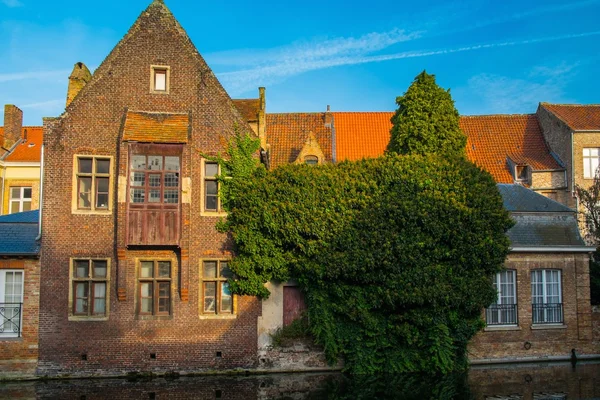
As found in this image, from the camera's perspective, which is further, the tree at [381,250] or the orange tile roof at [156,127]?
the orange tile roof at [156,127]

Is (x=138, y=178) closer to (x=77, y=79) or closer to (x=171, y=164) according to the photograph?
(x=171, y=164)

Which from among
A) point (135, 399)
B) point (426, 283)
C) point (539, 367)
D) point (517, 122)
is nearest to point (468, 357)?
point (539, 367)

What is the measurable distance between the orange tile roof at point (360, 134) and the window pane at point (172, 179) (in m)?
15.7

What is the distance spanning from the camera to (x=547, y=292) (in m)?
21.0

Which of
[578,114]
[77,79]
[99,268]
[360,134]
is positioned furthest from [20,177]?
[578,114]

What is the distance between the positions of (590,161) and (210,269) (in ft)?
73.4

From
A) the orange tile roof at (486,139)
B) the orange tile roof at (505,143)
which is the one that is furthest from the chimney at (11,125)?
the orange tile roof at (505,143)

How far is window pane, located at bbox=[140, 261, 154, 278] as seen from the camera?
18.8 meters

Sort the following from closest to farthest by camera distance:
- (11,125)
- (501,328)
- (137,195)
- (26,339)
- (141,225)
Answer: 1. (26,339)
2. (141,225)
3. (137,195)
4. (501,328)
5. (11,125)

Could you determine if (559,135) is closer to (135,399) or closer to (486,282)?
(486,282)

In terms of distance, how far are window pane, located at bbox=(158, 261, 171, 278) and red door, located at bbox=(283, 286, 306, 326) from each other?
150 inches

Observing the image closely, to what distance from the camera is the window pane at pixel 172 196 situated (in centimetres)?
1859

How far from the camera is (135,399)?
14.7 metres

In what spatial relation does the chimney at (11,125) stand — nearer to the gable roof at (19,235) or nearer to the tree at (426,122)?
the gable roof at (19,235)
